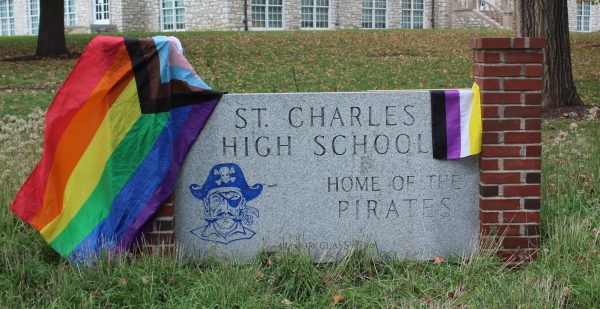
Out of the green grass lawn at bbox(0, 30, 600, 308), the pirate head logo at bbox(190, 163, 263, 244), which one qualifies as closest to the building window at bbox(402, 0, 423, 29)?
the green grass lawn at bbox(0, 30, 600, 308)

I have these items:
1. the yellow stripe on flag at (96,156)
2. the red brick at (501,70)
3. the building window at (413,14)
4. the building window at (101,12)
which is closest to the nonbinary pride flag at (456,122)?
the red brick at (501,70)

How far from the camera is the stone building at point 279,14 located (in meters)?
33.3

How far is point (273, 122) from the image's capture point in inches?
208

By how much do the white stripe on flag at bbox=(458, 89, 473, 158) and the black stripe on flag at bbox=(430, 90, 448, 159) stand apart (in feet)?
0.36

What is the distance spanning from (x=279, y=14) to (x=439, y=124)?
30307mm

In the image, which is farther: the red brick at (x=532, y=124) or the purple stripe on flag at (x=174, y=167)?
the red brick at (x=532, y=124)

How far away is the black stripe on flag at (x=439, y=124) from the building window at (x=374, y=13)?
32.9m

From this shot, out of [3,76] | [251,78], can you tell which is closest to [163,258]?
[251,78]

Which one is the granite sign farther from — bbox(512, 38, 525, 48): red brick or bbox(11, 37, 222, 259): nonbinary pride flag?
bbox(512, 38, 525, 48): red brick

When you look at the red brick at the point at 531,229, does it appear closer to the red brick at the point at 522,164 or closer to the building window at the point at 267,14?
the red brick at the point at 522,164

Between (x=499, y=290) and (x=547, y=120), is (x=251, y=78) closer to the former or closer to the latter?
(x=547, y=120)

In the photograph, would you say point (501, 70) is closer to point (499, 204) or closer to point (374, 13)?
point (499, 204)

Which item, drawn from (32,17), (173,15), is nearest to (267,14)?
(173,15)

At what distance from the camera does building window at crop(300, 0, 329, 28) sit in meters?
35.9
